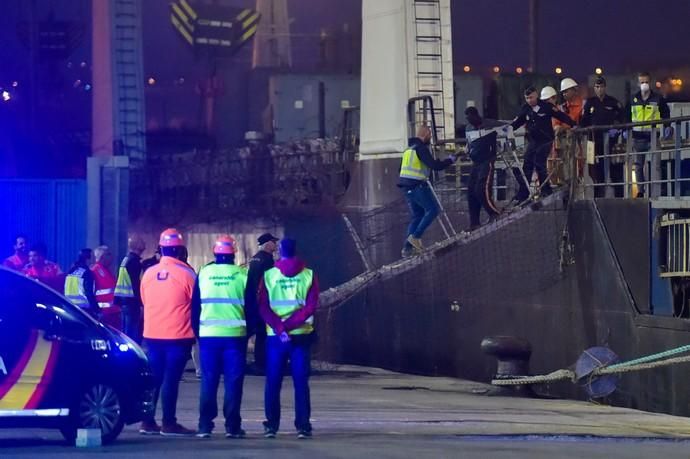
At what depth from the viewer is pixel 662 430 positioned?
1309 centimetres

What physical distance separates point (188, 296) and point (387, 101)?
12728mm

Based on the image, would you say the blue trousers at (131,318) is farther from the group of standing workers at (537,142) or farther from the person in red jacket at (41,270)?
the group of standing workers at (537,142)

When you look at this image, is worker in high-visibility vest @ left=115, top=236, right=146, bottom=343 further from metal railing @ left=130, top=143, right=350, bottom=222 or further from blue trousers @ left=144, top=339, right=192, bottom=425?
metal railing @ left=130, top=143, right=350, bottom=222

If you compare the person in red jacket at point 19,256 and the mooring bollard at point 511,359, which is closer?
the mooring bollard at point 511,359

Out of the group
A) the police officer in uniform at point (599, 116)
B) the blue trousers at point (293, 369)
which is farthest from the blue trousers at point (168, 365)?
the police officer in uniform at point (599, 116)

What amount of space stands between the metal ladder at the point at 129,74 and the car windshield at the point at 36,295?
22.8m

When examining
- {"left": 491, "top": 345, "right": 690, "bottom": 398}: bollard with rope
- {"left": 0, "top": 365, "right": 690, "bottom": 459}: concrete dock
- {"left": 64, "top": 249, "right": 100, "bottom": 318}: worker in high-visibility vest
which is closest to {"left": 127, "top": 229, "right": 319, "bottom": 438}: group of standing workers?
{"left": 0, "top": 365, "right": 690, "bottom": 459}: concrete dock

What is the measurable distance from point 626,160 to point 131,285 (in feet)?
20.8

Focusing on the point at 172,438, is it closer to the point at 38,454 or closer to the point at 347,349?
the point at 38,454

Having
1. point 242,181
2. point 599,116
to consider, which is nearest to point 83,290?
point 599,116

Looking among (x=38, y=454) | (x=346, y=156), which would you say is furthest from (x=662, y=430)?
(x=346, y=156)

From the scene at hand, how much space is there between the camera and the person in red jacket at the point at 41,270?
18750 millimetres

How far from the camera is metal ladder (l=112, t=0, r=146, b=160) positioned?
3397 cm

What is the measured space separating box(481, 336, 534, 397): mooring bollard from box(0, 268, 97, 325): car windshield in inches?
301
